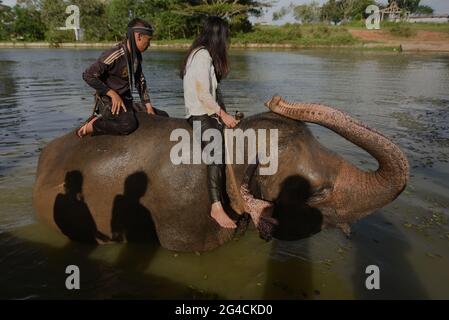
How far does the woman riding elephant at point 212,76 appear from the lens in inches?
168

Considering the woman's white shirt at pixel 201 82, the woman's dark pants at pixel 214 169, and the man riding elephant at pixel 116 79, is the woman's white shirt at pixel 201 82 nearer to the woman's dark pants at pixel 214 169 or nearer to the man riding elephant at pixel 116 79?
the woman's dark pants at pixel 214 169

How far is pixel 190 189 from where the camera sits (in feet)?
14.8

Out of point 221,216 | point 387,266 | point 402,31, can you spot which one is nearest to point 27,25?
point 402,31

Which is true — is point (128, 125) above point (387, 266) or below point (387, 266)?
above

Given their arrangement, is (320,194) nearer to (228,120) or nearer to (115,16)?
(228,120)

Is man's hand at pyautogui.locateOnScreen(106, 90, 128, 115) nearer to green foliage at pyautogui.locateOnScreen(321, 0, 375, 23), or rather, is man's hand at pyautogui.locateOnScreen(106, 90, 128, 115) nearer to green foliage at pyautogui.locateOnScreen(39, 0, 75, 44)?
green foliage at pyautogui.locateOnScreen(39, 0, 75, 44)

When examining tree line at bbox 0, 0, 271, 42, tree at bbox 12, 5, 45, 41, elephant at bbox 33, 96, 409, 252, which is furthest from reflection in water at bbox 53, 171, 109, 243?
tree at bbox 12, 5, 45, 41

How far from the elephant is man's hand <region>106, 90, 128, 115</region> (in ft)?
1.01

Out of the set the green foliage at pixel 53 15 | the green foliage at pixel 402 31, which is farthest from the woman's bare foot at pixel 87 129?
the green foliage at pixel 53 15

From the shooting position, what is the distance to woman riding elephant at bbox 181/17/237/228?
427 centimetres

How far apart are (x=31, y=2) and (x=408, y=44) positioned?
284ft

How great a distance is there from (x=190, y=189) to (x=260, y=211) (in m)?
0.88
